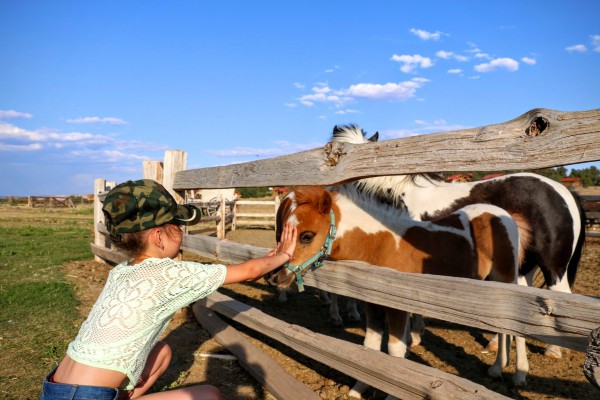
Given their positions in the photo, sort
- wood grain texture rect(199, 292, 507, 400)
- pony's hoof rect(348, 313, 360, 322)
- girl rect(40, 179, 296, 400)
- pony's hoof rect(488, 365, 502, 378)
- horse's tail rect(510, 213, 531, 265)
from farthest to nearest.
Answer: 1. pony's hoof rect(348, 313, 360, 322)
2. horse's tail rect(510, 213, 531, 265)
3. pony's hoof rect(488, 365, 502, 378)
4. wood grain texture rect(199, 292, 507, 400)
5. girl rect(40, 179, 296, 400)

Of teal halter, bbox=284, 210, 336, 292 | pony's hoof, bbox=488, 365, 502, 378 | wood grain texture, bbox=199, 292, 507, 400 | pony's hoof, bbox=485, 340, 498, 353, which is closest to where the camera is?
wood grain texture, bbox=199, 292, 507, 400

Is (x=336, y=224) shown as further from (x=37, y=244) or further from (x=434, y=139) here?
(x=37, y=244)

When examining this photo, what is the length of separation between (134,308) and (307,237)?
1679 mm

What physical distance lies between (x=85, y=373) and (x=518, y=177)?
539 centimetres

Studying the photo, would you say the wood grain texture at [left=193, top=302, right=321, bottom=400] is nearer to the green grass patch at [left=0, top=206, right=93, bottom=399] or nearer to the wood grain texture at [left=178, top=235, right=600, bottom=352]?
the wood grain texture at [left=178, top=235, right=600, bottom=352]

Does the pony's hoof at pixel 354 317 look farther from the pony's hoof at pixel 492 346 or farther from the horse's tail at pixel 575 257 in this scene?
the horse's tail at pixel 575 257

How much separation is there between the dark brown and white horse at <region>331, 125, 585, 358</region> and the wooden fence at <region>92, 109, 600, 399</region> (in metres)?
2.01

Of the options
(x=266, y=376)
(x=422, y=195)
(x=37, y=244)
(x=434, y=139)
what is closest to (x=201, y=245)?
(x=266, y=376)

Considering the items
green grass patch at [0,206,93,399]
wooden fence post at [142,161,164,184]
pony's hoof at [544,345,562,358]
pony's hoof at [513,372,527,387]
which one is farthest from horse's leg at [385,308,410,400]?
wooden fence post at [142,161,164,184]

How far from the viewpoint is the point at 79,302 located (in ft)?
20.9

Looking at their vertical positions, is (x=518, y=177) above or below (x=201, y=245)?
above

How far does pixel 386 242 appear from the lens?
149 inches

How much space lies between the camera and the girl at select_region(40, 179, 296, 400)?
209 cm

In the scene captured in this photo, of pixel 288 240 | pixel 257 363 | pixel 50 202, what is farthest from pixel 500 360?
pixel 50 202
